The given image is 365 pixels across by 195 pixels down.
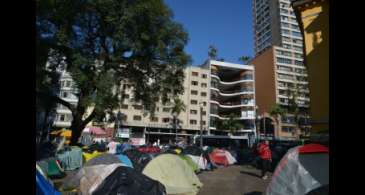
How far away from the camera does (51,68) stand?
18.1 meters

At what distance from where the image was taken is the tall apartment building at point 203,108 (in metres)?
56.7

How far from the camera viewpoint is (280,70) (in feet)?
232

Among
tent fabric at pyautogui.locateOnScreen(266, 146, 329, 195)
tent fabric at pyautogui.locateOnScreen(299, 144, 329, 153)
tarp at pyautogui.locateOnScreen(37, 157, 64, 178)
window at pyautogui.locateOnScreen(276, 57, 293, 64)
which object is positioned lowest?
tarp at pyautogui.locateOnScreen(37, 157, 64, 178)

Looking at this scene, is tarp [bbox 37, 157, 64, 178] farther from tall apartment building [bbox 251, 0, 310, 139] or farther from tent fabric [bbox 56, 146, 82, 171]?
tall apartment building [bbox 251, 0, 310, 139]

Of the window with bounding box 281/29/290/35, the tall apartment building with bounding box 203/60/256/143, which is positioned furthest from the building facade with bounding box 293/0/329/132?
the window with bounding box 281/29/290/35

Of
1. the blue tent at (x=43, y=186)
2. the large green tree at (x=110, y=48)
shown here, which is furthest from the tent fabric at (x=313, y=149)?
the large green tree at (x=110, y=48)

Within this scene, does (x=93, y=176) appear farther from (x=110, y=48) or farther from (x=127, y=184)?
(x=110, y=48)

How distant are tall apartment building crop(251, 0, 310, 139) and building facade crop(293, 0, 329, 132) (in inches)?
1209

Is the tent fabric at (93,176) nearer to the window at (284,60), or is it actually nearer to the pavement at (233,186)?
the pavement at (233,186)

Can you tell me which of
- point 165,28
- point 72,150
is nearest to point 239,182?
point 72,150

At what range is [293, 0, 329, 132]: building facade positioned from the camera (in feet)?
43.0
